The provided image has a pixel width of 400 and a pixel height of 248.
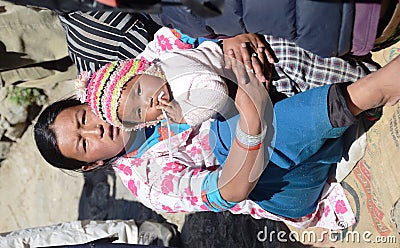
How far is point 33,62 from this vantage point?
9.70 ft

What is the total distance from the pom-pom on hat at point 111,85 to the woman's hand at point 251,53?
0.22m

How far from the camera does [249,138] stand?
1626 mm

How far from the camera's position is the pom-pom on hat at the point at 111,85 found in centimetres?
172

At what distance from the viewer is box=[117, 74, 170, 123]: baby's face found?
5.48 feet

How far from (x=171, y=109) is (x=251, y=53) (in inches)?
11.5

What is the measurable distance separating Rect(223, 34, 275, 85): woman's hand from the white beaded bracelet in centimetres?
15

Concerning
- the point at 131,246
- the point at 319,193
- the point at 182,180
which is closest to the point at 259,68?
the point at 182,180

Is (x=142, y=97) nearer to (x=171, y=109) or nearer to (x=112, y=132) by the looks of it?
(x=171, y=109)

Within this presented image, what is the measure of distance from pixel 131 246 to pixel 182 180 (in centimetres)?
34

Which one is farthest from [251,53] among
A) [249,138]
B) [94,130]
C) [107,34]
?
[107,34]

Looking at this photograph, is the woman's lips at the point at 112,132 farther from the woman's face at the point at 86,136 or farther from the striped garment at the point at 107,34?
the striped garment at the point at 107,34

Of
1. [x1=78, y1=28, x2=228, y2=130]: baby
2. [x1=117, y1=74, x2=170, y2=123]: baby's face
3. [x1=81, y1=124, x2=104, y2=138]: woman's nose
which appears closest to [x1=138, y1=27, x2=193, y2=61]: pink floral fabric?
[x1=78, y1=28, x2=228, y2=130]: baby

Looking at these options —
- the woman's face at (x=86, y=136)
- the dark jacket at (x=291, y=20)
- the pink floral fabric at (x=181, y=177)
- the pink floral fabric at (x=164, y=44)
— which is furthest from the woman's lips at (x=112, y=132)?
the dark jacket at (x=291, y=20)

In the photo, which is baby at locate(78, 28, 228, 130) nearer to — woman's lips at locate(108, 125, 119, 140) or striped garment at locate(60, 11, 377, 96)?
woman's lips at locate(108, 125, 119, 140)
